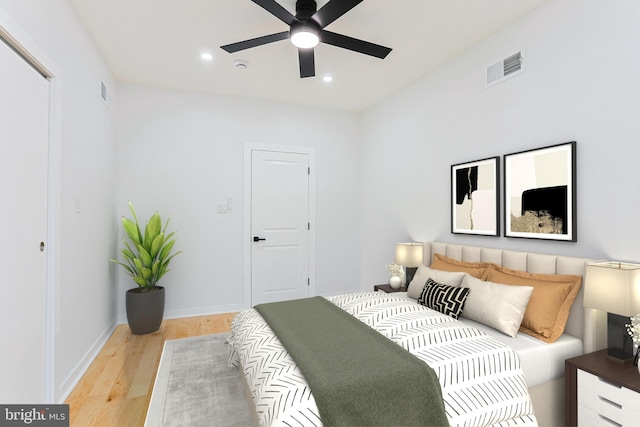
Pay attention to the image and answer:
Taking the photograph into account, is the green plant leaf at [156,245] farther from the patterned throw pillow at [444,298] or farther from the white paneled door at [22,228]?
the patterned throw pillow at [444,298]

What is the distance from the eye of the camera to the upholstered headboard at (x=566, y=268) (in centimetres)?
200

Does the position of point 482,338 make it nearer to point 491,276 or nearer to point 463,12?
point 491,276

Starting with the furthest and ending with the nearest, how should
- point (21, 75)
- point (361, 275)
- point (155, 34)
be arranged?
→ point (361, 275), point (155, 34), point (21, 75)

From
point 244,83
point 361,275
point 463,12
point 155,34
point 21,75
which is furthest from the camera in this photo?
point 361,275

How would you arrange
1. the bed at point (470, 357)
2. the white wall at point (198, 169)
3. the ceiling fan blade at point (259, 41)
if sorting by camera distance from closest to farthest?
the bed at point (470, 357)
the ceiling fan blade at point (259, 41)
the white wall at point (198, 169)

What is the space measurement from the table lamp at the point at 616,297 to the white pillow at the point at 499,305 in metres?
0.33

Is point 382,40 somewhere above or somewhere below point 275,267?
above

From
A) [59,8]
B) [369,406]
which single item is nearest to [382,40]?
[59,8]

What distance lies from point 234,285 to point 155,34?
9.27ft

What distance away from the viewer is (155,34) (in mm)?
2789

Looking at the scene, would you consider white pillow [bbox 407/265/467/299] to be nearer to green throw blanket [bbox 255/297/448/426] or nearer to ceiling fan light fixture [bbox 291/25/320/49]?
green throw blanket [bbox 255/297/448/426]

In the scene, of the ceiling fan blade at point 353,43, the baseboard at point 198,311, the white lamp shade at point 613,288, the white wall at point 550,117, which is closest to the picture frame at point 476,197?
the white wall at point 550,117

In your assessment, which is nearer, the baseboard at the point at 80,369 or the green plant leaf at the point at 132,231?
the baseboard at the point at 80,369

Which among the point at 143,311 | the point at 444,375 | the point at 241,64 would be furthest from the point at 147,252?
the point at 444,375
